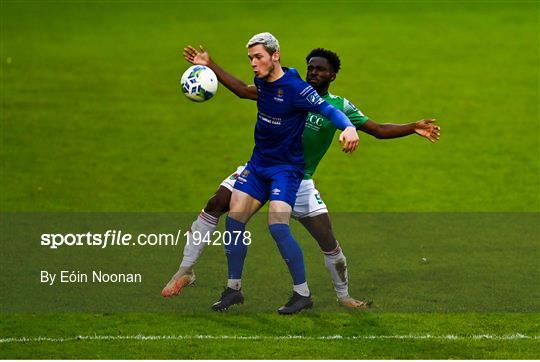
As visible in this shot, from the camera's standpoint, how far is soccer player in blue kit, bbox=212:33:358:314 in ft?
47.7

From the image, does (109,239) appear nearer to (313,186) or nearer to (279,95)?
(313,186)

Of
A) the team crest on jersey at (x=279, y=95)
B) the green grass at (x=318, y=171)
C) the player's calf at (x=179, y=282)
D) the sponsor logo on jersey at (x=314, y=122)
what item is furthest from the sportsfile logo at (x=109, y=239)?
the team crest on jersey at (x=279, y=95)

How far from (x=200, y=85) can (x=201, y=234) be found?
66.6 inches

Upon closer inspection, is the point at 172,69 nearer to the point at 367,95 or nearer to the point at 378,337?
the point at 367,95

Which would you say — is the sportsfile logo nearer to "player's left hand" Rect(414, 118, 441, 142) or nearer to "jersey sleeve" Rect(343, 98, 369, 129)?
"jersey sleeve" Rect(343, 98, 369, 129)

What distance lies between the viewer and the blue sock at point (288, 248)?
1464 centimetres

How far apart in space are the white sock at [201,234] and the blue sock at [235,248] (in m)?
0.30

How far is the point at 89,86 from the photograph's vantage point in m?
31.4

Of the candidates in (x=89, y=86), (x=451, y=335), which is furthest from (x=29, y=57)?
(x=451, y=335)

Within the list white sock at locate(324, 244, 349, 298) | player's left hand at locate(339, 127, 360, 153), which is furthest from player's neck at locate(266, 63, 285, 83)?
white sock at locate(324, 244, 349, 298)

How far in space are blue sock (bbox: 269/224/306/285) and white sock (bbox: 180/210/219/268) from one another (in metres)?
0.84

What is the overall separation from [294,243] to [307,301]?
0.67 metres

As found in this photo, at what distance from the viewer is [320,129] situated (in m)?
15.3

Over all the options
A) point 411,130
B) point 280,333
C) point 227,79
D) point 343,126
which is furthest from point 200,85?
point 280,333
